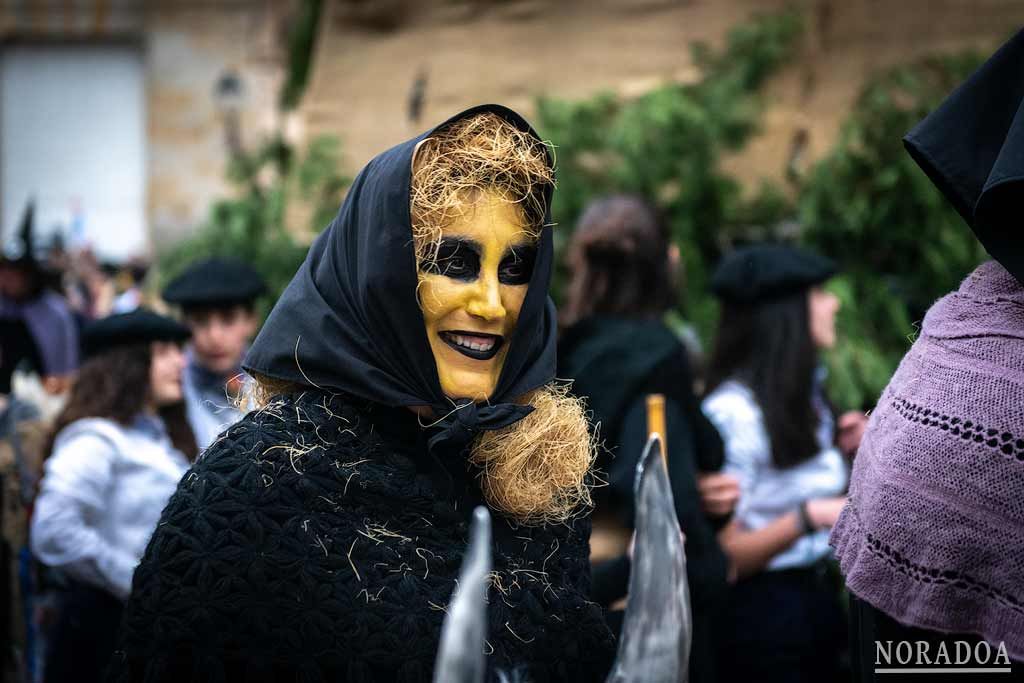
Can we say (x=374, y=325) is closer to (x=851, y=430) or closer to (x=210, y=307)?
(x=851, y=430)

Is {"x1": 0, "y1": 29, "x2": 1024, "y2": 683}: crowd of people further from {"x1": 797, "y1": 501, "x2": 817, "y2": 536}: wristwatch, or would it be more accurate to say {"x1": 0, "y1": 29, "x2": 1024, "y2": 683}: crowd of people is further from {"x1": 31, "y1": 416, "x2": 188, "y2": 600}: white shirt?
{"x1": 31, "y1": 416, "x2": 188, "y2": 600}: white shirt

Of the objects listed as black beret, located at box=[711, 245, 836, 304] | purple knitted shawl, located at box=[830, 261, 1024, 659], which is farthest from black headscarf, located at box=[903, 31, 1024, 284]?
black beret, located at box=[711, 245, 836, 304]

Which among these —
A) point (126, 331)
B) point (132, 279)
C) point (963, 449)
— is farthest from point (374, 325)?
point (132, 279)

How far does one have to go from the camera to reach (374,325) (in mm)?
2168

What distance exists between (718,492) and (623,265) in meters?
0.78

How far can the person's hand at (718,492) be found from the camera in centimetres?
350

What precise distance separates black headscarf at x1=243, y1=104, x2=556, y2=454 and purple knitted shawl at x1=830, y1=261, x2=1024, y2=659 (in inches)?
26.7

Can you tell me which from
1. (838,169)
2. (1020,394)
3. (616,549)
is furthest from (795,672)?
(838,169)

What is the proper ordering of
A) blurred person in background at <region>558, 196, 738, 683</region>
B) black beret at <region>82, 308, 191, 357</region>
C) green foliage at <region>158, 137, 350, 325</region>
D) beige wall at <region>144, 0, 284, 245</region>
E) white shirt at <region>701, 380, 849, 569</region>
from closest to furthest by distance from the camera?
blurred person in background at <region>558, 196, 738, 683</region> < white shirt at <region>701, 380, 849, 569</region> < black beret at <region>82, 308, 191, 357</region> < green foliage at <region>158, 137, 350, 325</region> < beige wall at <region>144, 0, 284, 245</region>

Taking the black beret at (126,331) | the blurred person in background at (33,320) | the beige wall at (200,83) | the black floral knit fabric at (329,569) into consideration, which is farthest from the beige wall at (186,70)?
the black floral knit fabric at (329,569)

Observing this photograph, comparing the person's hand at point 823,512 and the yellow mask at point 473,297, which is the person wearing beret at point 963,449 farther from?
the person's hand at point 823,512

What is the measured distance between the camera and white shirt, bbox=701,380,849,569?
399cm

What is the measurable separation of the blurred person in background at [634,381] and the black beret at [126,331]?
1571 millimetres

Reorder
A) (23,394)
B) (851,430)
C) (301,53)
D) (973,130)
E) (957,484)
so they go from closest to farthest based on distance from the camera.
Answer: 1. (957,484)
2. (973,130)
3. (851,430)
4. (23,394)
5. (301,53)
